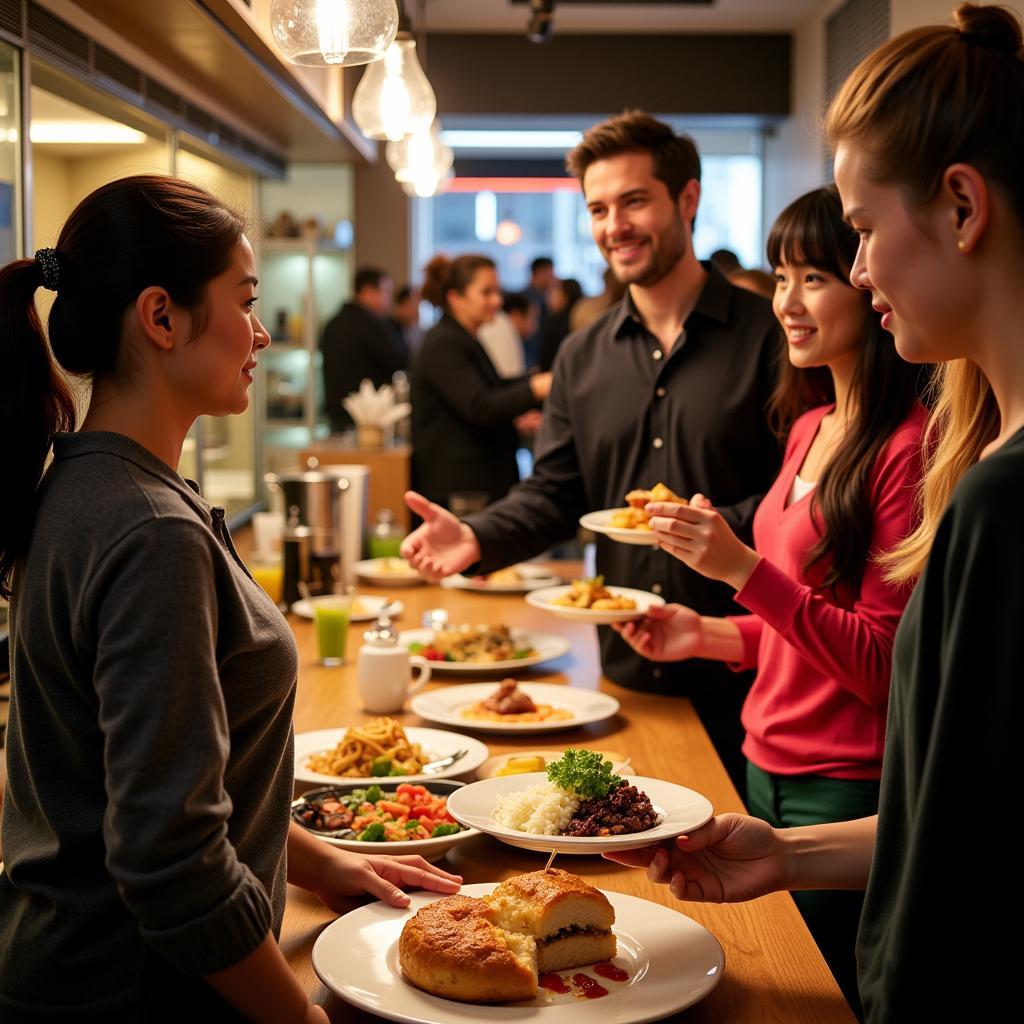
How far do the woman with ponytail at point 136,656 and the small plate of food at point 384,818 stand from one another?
307 millimetres

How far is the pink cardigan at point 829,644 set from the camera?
1.92 meters

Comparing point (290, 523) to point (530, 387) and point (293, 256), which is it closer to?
point (530, 387)

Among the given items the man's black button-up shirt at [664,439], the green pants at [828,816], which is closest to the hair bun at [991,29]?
the green pants at [828,816]

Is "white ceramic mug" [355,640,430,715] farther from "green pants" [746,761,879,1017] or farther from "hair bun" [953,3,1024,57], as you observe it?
"hair bun" [953,3,1024,57]

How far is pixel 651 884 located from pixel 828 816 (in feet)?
1.64

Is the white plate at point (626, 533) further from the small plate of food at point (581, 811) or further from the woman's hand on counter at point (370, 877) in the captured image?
the woman's hand on counter at point (370, 877)

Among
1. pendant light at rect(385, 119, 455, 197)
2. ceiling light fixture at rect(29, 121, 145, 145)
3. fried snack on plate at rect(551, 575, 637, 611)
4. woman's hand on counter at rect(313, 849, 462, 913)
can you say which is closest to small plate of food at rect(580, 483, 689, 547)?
fried snack on plate at rect(551, 575, 637, 611)

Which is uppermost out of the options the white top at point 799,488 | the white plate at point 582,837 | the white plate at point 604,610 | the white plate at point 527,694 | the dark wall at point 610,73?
the dark wall at point 610,73

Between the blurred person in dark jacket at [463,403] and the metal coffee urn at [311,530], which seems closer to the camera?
the metal coffee urn at [311,530]

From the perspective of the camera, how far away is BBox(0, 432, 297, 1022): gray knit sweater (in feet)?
3.41

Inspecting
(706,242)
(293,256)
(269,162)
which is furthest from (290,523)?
(706,242)

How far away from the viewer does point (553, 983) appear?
128cm

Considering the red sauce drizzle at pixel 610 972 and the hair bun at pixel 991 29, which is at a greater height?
the hair bun at pixel 991 29

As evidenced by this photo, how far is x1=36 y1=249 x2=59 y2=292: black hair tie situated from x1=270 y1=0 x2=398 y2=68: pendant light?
2.71 ft
